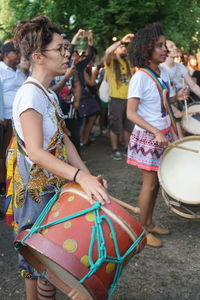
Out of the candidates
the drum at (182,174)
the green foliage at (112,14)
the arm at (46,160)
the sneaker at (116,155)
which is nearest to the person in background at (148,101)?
the drum at (182,174)

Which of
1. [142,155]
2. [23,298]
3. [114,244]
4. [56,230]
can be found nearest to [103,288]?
[114,244]

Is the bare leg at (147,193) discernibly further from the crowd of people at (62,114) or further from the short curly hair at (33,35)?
the short curly hair at (33,35)

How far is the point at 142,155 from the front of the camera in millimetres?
2953

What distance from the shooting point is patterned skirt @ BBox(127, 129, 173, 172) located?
292 centimetres

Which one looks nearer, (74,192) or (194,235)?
(74,192)

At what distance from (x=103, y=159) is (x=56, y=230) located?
170 inches

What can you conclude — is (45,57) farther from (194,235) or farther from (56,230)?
(194,235)

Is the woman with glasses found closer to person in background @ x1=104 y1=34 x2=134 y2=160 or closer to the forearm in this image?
the forearm

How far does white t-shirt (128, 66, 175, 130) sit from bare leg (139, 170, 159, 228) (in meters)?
0.42

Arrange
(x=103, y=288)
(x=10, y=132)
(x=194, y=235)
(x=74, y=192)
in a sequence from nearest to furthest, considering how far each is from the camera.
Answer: (x=103, y=288) → (x=74, y=192) → (x=194, y=235) → (x=10, y=132)

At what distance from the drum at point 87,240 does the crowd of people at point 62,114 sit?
0.25ft

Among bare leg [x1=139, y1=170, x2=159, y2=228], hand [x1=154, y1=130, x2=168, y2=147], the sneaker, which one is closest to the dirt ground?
bare leg [x1=139, y1=170, x2=159, y2=228]

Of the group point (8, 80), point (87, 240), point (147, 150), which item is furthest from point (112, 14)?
point (87, 240)

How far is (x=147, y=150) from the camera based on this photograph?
2934mm
